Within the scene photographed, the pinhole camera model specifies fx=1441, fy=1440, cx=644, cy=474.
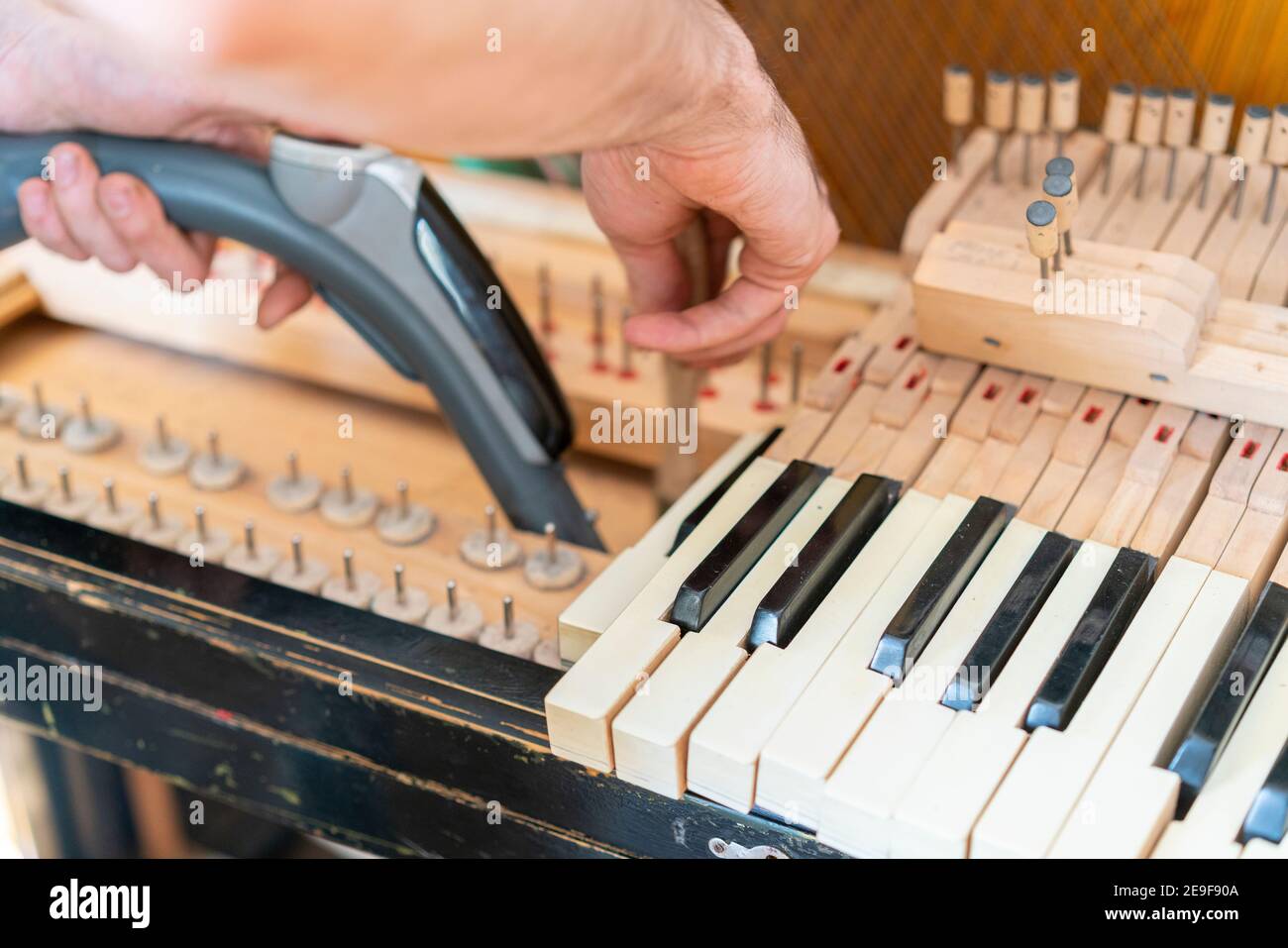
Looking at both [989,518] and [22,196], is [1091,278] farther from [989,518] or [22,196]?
[22,196]

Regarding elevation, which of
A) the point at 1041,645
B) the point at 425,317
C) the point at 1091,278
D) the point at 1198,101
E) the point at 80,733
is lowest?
the point at 80,733

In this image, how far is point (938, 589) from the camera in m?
1.40

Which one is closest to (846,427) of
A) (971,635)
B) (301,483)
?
(971,635)

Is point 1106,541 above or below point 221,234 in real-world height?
below

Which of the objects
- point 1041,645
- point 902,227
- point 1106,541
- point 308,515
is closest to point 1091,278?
point 1106,541

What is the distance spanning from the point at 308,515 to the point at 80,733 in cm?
41

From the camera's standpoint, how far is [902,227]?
2.31 metres

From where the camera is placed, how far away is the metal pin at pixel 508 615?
5.22 ft

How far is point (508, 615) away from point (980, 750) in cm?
57

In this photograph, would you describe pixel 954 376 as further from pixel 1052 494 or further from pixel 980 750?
pixel 980 750
